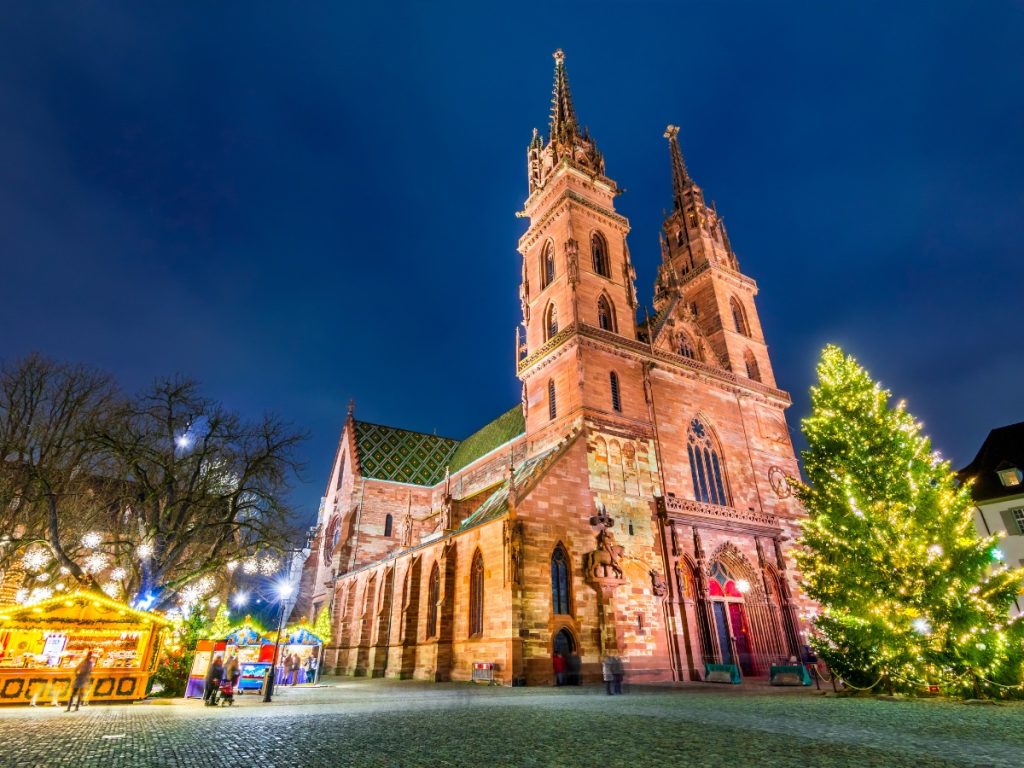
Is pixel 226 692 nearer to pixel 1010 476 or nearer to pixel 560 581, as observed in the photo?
pixel 560 581

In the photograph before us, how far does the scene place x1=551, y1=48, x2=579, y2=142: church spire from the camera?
115ft

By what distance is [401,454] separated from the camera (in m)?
42.3

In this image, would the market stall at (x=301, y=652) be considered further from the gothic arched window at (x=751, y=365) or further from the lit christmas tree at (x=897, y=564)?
the gothic arched window at (x=751, y=365)

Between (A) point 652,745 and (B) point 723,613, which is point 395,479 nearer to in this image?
(B) point 723,613

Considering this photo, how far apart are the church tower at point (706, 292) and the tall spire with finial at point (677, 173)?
3.4 inches

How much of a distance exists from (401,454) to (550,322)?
1950 cm

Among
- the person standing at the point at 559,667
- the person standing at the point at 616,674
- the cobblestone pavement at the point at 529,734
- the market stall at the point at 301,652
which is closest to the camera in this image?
the cobblestone pavement at the point at 529,734

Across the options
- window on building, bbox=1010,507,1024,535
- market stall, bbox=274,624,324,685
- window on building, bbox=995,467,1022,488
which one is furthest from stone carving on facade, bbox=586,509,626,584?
window on building, bbox=995,467,1022,488

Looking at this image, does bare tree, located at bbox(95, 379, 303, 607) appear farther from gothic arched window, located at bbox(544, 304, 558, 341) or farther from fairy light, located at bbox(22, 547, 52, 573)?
gothic arched window, located at bbox(544, 304, 558, 341)

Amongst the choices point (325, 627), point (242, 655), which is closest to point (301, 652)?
point (242, 655)

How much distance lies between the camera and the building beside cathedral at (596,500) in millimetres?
19391

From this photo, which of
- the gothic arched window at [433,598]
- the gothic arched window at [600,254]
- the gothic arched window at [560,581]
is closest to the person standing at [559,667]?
the gothic arched window at [560,581]

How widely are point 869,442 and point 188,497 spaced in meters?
21.7

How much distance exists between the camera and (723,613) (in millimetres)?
22625
